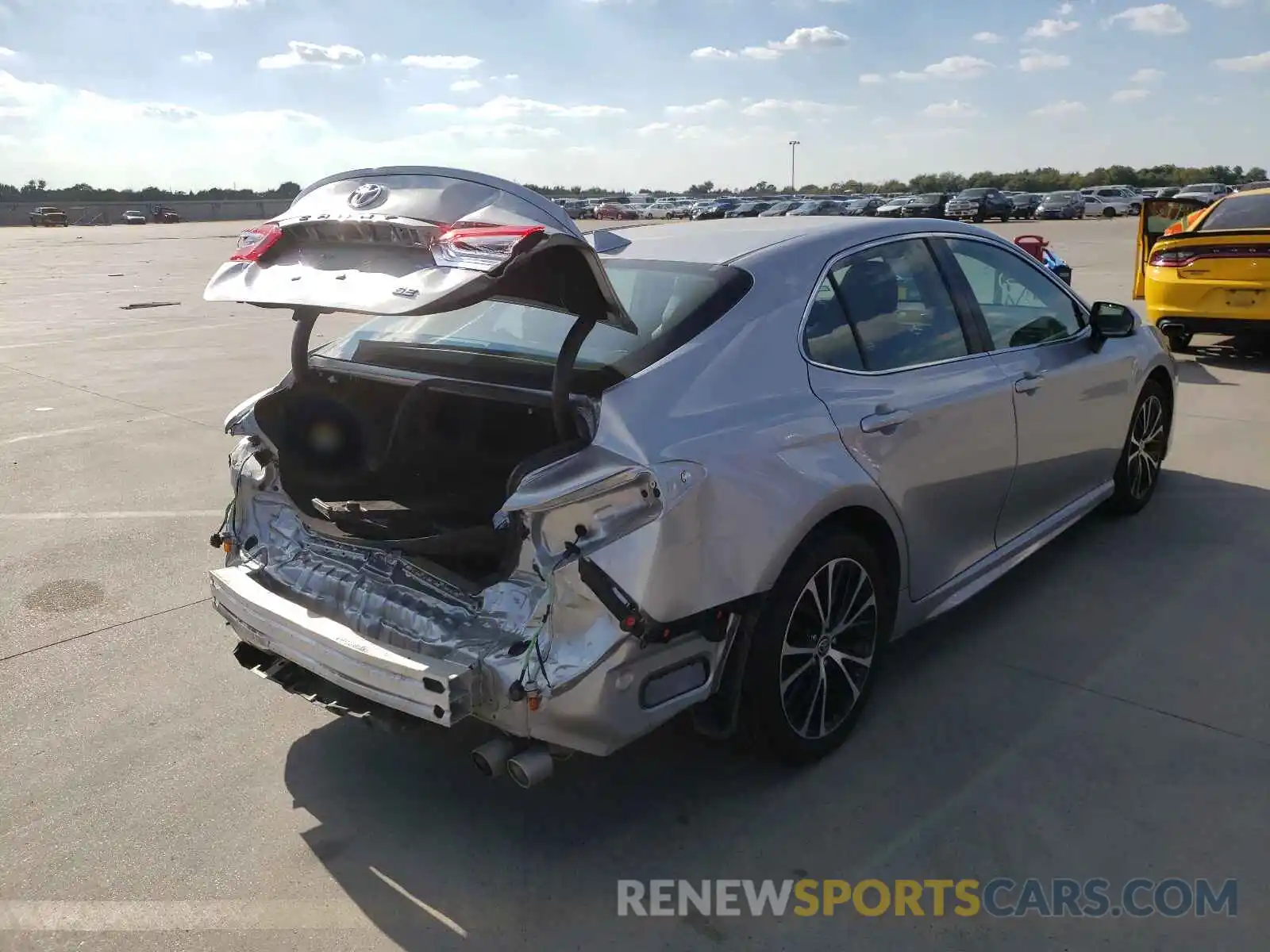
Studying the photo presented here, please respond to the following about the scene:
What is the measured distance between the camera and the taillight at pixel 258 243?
9.68 ft

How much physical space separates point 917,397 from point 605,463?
4.53 feet

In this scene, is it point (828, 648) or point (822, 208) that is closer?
point (828, 648)

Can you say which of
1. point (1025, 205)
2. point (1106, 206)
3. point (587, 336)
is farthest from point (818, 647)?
point (1106, 206)

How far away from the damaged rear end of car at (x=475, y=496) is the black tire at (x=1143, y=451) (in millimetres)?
3025

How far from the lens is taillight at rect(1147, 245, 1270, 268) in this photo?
29.0 ft

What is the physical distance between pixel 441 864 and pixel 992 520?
7.98 feet

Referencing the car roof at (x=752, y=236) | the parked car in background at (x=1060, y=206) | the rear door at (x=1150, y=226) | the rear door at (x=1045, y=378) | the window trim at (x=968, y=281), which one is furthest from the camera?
the parked car in background at (x=1060, y=206)

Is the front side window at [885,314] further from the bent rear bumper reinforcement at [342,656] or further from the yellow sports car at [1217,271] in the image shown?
the yellow sports car at [1217,271]

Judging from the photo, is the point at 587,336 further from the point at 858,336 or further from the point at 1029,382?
the point at 1029,382

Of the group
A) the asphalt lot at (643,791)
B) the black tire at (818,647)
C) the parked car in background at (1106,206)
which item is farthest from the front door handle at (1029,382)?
the parked car in background at (1106,206)

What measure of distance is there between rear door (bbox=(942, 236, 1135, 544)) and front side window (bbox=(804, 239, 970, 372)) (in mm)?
234

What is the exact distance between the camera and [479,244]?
249 centimetres

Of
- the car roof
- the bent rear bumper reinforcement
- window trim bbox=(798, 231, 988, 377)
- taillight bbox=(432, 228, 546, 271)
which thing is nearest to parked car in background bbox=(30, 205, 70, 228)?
the car roof

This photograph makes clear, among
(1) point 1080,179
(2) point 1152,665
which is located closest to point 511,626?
(2) point 1152,665
